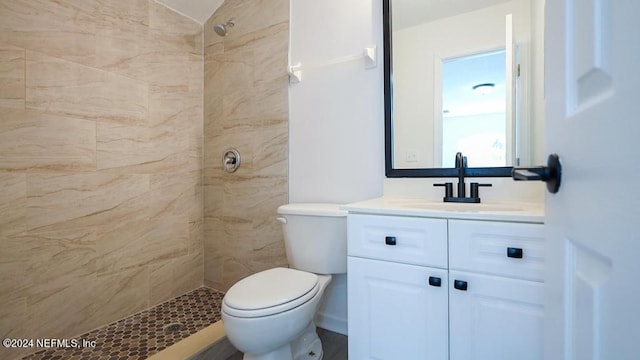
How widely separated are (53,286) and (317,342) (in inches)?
55.9

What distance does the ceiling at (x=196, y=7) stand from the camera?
2059 millimetres

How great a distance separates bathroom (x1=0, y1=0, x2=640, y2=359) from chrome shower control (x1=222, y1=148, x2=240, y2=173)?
5cm

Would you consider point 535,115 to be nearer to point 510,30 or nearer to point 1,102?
point 510,30

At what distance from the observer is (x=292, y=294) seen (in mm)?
1191

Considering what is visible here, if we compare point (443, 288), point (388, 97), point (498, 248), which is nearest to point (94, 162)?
point (388, 97)

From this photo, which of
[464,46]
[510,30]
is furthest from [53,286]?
[510,30]

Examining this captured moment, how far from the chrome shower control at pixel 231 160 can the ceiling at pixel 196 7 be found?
106 cm

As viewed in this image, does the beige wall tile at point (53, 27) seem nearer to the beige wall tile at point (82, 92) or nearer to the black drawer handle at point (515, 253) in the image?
the beige wall tile at point (82, 92)

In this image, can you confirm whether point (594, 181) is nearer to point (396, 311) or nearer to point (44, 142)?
point (396, 311)

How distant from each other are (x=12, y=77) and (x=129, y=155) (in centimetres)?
62

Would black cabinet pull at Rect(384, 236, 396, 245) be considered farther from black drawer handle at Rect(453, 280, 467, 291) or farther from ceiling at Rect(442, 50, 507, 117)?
ceiling at Rect(442, 50, 507, 117)

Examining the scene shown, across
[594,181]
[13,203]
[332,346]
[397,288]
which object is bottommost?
[332,346]

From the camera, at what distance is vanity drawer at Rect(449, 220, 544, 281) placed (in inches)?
33.9

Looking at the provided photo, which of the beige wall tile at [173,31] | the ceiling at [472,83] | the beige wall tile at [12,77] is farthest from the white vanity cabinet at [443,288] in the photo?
the beige wall tile at [173,31]
